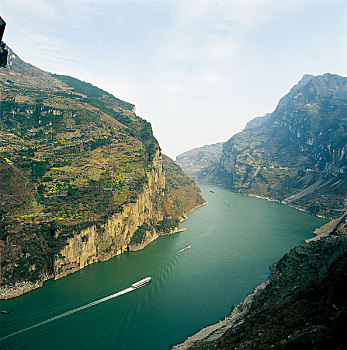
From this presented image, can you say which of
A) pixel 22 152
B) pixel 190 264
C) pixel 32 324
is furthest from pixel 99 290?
pixel 22 152

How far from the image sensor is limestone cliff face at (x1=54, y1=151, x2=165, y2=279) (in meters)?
49.5

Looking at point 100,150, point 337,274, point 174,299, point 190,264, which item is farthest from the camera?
point 100,150

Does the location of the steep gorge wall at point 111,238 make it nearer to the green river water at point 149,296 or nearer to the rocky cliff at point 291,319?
the green river water at point 149,296

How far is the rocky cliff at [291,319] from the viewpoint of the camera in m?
16.9

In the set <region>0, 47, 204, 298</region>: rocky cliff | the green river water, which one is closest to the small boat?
the green river water

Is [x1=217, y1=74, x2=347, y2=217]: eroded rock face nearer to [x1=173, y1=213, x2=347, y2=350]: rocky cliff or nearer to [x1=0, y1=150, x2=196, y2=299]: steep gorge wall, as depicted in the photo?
[x1=0, y1=150, x2=196, y2=299]: steep gorge wall

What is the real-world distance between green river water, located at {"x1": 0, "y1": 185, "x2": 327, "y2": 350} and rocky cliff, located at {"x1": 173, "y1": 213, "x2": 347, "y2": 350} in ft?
12.5

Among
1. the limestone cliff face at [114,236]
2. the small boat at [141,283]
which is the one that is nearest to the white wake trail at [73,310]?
the small boat at [141,283]

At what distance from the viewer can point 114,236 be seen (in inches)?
2330

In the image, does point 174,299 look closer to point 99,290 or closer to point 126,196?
point 99,290

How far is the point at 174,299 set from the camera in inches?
1613

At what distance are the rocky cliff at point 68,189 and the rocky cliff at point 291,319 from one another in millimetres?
29041

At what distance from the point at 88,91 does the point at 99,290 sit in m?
121

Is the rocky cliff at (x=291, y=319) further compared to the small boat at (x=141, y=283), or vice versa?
the small boat at (x=141, y=283)
